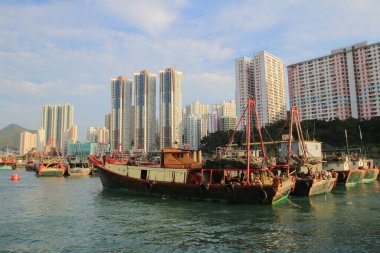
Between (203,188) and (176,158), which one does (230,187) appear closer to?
(203,188)

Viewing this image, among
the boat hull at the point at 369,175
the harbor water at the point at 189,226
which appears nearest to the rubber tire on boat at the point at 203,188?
the harbor water at the point at 189,226

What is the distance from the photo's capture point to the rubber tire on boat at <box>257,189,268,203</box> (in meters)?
22.7

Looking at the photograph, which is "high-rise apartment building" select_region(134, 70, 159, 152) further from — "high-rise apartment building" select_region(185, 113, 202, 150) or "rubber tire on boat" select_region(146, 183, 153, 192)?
"rubber tire on boat" select_region(146, 183, 153, 192)

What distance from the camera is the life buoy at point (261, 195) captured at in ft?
74.3

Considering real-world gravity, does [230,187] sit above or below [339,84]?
below

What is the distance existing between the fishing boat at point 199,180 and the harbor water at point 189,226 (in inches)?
33.2

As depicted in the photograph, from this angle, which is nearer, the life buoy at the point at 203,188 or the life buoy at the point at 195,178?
the life buoy at the point at 203,188

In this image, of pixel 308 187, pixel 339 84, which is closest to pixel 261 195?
pixel 308 187

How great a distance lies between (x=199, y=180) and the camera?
26.3 m

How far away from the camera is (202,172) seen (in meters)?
25.8

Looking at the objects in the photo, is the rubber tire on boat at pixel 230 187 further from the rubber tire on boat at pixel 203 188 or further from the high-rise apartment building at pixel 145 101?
the high-rise apartment building at pixel 145 101

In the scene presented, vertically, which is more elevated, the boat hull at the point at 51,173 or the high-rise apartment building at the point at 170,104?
the high-rise apartment building at the point at 170,104

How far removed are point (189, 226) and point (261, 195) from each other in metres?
7.50

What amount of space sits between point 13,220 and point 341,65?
4232 inches
